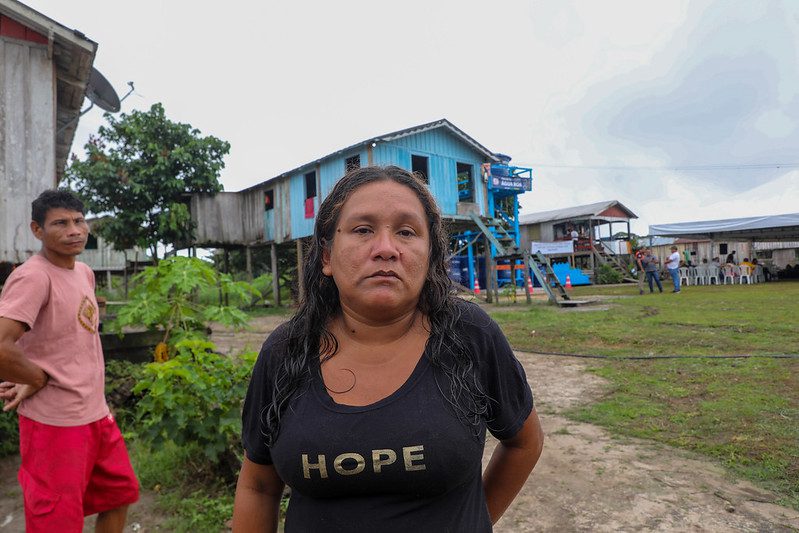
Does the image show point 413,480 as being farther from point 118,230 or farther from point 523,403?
point 118,230

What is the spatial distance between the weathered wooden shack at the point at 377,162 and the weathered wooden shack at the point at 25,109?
9.27m

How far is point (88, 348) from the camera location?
2.51m

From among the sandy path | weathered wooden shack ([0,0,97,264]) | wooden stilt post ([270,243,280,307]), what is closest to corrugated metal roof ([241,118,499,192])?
wooden stilt post ([270,243,280,307])

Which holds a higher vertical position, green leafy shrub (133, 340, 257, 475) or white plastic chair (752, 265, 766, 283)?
green leafy shrub (133, 340, 257, 475)

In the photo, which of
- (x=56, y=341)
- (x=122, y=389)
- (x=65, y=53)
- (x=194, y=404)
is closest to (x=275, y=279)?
(x=65, y=53)

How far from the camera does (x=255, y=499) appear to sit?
4.98 feet

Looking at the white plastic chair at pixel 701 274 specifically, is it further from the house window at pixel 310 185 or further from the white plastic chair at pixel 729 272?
the house window at pixel 310 185

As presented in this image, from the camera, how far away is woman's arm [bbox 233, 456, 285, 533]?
1502 millimetres

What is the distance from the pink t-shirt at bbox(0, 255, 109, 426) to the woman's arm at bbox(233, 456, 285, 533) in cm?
133

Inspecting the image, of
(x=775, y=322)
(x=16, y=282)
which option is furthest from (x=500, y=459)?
(x=775, y=322)

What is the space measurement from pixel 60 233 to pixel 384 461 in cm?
224

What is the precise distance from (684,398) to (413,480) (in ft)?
14.7

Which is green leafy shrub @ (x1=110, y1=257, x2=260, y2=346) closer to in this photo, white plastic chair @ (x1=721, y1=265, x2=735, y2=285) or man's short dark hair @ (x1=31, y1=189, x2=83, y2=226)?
man's short dark hair @ (x1=31, y1=189, x2=83, y2=226)

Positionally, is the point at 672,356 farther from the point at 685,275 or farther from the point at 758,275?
the point at 758,275
